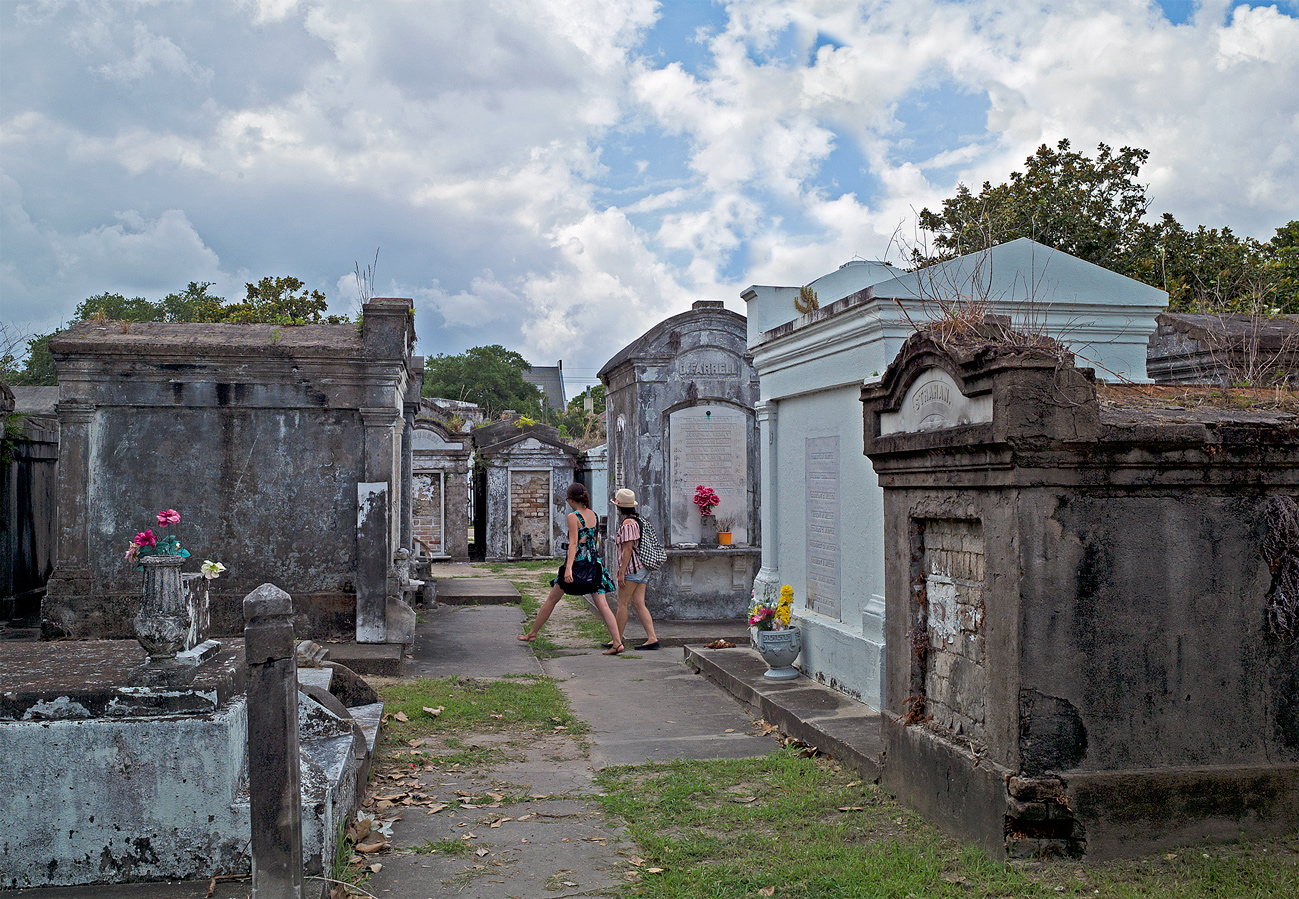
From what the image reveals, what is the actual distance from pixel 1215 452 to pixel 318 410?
7.29m

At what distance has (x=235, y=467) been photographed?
28.9 ft

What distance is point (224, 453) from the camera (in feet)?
28.9

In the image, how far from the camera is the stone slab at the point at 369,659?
26.4ft

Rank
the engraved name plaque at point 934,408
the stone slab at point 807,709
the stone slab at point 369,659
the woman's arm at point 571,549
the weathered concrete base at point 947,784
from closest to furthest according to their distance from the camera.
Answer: the weathered concrete base at point 947,784
the engraved name plaque at point 934,408
the stone slab at point 807,709
the stone slab at point 369,659
the woman's arm at point 571,549

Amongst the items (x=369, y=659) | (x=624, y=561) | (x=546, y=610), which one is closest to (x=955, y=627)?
(x=369, y=659)

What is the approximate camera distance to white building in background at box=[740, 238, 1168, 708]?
6383mm

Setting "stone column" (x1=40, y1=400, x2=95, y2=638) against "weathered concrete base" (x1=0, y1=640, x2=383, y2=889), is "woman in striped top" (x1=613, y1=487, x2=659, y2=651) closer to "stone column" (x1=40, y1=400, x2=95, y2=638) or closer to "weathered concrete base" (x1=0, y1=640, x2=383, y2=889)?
"stone column" (x1=40, y1=400, x2=95, y2=638)

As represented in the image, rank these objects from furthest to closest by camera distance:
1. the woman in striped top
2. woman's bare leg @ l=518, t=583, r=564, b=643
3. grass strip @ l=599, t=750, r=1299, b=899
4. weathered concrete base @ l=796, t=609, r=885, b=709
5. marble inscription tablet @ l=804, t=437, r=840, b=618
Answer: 1. the woman in striped top
2. woman's bare leg @ l=518, t=583, r=564, b=643
3. marble inscription tablet @ l=804, t=437, r=840, b=618
4. weathered concrete base @ l=796, t=609, r=885, b=709
5. grass strip @ l=599, t=750, r=1299, b=899

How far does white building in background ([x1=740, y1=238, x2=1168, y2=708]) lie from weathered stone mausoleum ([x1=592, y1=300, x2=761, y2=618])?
3.76 m

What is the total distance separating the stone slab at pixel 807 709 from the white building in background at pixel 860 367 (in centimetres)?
20

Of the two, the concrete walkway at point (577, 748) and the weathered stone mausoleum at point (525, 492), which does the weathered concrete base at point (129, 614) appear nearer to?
the concrete walkway at point (577, 748)

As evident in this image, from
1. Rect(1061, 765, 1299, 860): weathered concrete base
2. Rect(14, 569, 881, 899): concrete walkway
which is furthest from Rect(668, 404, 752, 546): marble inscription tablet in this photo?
Rect(1061, 765, 1299, 860): weathered concrete base

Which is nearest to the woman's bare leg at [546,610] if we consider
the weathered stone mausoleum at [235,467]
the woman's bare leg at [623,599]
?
the woman's bare leg at [623,599]

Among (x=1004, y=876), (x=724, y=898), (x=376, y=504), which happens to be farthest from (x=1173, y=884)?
(x=376, y=504)
